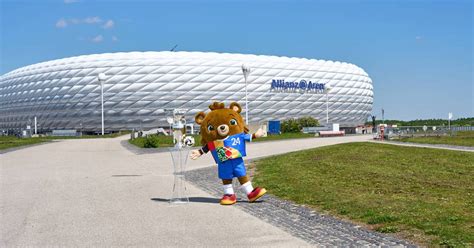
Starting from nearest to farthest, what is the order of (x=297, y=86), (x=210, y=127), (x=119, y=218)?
(x=119, y=218)
(x=210, y=127)
(x=297, y=86)

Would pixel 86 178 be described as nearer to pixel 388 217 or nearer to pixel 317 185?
pixel 317 185

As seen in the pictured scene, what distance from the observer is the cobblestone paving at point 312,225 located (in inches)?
253

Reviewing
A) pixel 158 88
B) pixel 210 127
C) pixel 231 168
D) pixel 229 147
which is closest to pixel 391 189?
pixel 231 168

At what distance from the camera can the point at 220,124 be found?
33.9 feet

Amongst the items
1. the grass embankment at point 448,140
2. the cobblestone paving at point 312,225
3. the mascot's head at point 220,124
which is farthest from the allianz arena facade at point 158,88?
the cobblestone paving at point 312,225

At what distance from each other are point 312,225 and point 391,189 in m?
4.16

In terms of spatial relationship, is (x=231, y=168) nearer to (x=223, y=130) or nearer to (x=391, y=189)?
(x=223, y=130)

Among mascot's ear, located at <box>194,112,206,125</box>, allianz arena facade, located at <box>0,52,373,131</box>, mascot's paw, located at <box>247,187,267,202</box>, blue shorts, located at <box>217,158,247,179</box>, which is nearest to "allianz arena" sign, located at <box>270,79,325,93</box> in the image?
allianz arena facade, located at <box>0,52,373,131</box>

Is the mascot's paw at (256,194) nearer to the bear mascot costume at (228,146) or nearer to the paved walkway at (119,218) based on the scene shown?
the bear mascot costume at (228,146)

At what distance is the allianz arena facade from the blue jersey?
250 ft

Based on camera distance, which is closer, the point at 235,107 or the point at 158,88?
the point at 235,107

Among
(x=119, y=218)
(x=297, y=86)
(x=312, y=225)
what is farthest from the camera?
(x=297, y=86)

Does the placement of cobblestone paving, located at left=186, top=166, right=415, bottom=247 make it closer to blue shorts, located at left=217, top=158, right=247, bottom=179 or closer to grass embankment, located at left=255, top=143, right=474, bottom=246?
grass embankment, located at left=255, top=143, right=474, bottom=246

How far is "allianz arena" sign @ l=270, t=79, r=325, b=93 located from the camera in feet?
311
